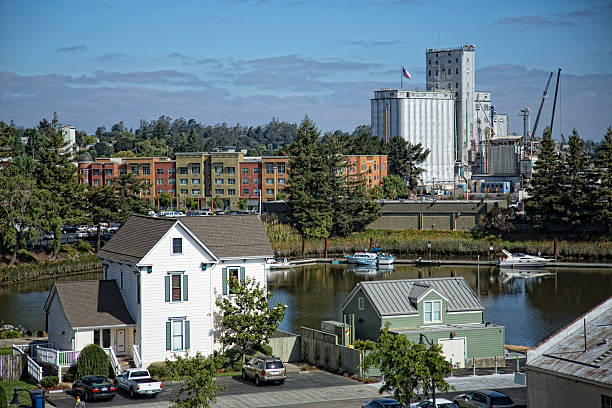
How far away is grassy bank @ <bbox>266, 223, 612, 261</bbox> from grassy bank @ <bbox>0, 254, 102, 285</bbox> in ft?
74.4

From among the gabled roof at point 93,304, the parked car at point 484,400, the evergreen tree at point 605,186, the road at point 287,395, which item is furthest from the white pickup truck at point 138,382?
the evergreen tree at point 605,186

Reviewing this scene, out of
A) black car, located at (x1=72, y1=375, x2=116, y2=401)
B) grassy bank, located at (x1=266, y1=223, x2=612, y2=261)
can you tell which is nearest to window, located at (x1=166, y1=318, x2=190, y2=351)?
black car, located at (x1=72, y1=375, x2=116, y2=401)

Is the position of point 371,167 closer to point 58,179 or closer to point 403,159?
point 403,159

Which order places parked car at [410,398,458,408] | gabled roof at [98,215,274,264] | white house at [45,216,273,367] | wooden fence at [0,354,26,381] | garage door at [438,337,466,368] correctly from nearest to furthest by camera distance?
1. parked car at [410,398,458,408]
2. wooden fence at [0,354,26,381]
3. white house at [45,216,273,367]
4. garage door at [438,337,466,368]
5. gabled roof at [98,215,274,264]

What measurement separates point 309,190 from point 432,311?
7023 centimetres

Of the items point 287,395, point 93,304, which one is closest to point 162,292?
point 93,304

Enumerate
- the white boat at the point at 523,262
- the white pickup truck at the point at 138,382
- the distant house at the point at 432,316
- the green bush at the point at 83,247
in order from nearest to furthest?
the white pickup truck at the point at 138,382
the distant house at the point at 432,316
the white boat at the point at 523,262
the green bush at the point at 83,247

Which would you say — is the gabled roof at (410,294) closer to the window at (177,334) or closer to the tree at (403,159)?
the window at (177,334)

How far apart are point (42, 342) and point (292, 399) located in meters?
16.8

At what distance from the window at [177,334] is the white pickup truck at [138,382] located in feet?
15.5

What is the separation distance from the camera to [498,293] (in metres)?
77.9

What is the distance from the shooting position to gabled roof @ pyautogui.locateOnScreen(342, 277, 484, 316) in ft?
148

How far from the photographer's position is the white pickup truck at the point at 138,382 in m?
37.1

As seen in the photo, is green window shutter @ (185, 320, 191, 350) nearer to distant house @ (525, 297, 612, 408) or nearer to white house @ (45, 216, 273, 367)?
white house @ (45, 216, 273, 367)
